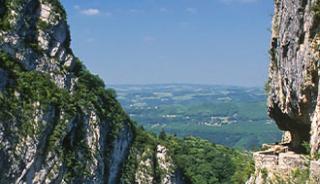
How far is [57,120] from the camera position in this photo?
6806cm

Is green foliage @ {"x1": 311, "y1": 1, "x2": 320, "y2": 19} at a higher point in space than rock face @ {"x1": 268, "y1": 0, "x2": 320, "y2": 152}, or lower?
higher

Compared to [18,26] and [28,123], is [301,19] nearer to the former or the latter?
[28,123]

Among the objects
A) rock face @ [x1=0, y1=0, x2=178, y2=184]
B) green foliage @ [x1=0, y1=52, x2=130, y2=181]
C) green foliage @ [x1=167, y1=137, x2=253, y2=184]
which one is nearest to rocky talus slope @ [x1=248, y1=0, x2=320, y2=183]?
rock face @ [x1=0, y1=0, x2=178, y2=184]

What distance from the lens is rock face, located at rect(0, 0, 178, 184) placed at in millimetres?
63531

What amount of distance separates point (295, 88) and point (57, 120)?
1850 inches

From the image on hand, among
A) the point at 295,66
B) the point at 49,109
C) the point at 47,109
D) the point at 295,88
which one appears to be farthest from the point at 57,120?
the point at 295,66

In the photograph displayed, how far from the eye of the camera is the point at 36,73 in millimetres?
69312

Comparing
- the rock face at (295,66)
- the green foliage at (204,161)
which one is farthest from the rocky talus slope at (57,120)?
the rock face at (295,66)

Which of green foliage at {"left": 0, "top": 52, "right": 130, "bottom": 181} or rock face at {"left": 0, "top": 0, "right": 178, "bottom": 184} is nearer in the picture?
rock face at {"left": 0, "top": 0, "right": 178, "bottom": 184}

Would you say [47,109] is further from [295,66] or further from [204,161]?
[295,66]

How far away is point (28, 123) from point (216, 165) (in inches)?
1700

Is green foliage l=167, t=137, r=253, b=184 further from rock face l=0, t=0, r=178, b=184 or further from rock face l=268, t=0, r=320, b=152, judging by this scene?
rock face l=268, t=0, r=320, b=152

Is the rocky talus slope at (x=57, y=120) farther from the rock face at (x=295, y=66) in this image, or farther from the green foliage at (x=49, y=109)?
the rock face at (x=295, y=66)

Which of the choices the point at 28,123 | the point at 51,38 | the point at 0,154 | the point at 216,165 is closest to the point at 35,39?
the point at 51,38
